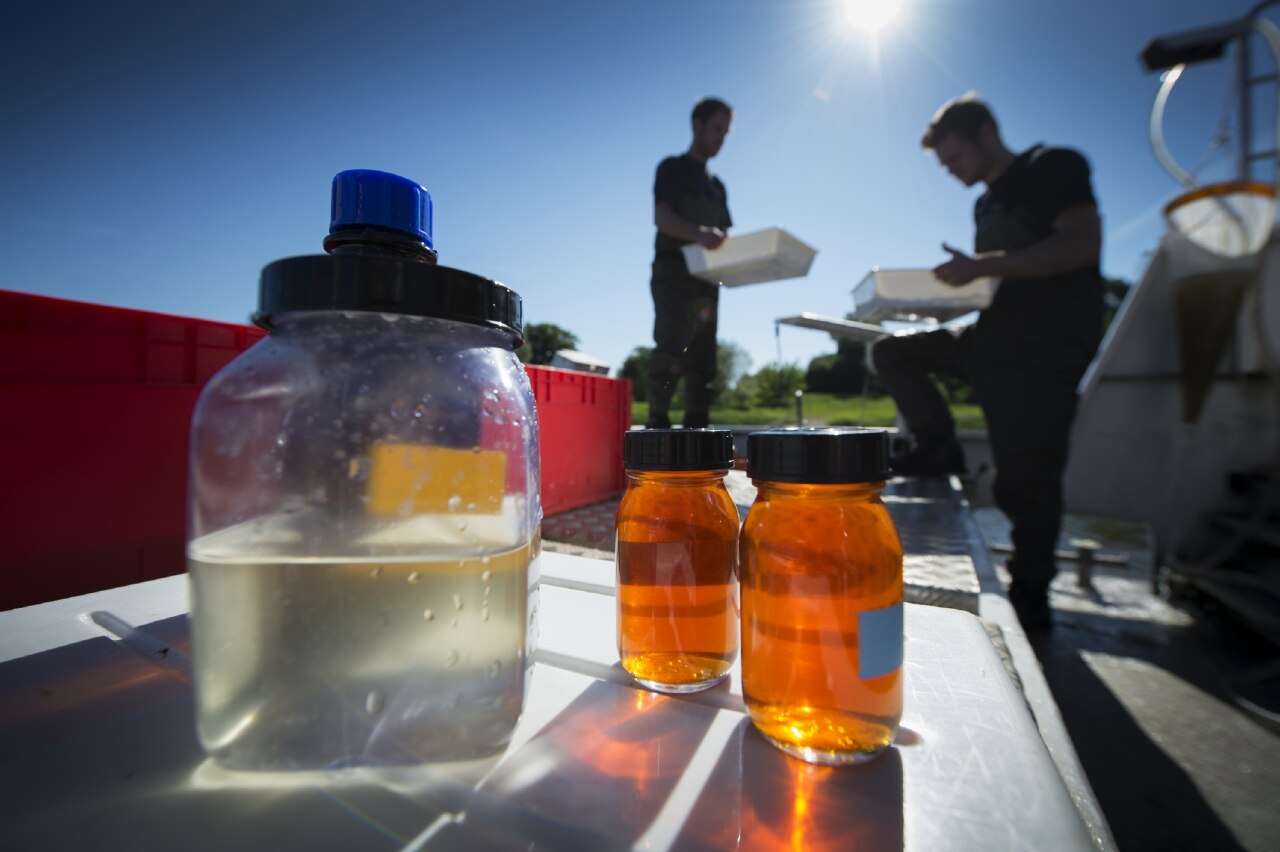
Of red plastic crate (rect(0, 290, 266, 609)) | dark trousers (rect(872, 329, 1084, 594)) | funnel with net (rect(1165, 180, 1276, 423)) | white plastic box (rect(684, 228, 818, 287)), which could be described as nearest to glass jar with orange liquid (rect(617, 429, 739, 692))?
red plastic crate (rect(0, 290, 266, 609))

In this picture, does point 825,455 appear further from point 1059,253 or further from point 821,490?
point 1059,253

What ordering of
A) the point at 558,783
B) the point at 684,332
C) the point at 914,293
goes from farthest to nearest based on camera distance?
the point at 914,293 < the point at 684,332 < the point at 558,783

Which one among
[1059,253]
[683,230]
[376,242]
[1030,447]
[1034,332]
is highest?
[683,230]

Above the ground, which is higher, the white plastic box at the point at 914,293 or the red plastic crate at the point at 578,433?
the white plastic box at the point at 914,293

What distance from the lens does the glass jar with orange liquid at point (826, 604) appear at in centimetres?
35

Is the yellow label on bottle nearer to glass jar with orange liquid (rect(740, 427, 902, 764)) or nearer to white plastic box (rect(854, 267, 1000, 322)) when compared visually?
glass jar with orange liquid (rect(740, 427, 902, 764))

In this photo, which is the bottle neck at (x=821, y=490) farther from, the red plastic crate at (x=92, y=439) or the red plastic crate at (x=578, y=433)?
the red plastic crate at (x=578, y=433)

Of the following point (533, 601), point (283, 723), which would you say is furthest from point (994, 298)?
point (283, 723)

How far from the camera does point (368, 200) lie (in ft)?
1.23

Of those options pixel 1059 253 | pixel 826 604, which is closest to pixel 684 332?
pixel 1059 253

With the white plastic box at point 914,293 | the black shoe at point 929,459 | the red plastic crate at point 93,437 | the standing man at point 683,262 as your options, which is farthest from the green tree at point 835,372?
the red plastic crate at point 93,437

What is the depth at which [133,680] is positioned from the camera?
16.4 inches

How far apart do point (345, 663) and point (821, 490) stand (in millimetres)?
319

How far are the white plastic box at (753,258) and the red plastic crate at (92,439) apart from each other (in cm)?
156
